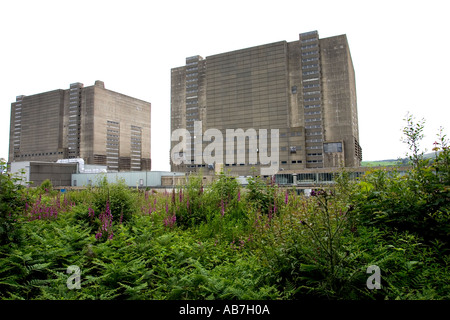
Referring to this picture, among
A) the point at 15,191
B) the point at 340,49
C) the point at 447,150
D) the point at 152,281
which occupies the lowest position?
the point at 152,281

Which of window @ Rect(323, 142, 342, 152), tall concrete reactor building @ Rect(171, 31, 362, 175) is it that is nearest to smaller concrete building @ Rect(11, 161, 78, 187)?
tall concrete reactor building @ Rect(171, 31, 362, 175)

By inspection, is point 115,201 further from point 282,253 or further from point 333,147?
point 333,147

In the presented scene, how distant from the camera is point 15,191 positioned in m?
4.46

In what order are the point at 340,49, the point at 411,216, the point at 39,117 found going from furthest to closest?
the point at 39,117, the point at 340,49, the point at 411,216

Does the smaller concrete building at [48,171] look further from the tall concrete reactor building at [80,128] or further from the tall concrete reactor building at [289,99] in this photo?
the tall concrete reactor building at [80,128]

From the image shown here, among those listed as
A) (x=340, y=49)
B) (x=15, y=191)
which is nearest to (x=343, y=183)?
(x=15, y=191)

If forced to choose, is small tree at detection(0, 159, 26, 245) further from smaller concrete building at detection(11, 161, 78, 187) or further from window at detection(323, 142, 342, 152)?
window at detection(323, 142, 342, 152)

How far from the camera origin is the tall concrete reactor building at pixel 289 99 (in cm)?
8819

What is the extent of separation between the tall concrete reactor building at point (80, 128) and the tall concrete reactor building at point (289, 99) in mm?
51308

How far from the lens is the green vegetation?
2.76 metres

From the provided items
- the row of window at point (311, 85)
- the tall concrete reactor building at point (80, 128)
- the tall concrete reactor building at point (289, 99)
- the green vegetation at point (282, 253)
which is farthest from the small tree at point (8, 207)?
the tall concrete reactor building at point (80, 128)

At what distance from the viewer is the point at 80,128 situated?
13100cm

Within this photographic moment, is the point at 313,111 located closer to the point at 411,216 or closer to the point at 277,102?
the point at 277,102
